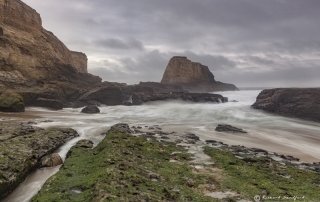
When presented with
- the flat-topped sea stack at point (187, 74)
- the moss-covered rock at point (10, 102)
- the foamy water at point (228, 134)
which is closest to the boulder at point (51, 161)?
the foamy water at point (228, 134)

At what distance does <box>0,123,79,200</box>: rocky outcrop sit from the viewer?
6344mm

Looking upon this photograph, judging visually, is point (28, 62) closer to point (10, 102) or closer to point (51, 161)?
point (10, 102)

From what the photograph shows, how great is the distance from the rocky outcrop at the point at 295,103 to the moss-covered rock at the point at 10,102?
112ft

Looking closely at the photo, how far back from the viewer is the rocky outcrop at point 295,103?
1134 inches

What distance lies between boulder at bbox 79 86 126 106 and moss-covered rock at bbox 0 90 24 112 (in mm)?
15917

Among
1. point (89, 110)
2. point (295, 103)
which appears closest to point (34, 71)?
point (89, 110)

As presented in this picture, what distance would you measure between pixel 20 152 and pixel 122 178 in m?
4.54

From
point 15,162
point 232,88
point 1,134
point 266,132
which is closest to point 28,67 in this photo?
point 1,134

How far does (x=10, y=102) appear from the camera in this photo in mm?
22562

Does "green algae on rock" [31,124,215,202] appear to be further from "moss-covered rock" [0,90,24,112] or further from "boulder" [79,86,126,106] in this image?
"boulder" [79,86,126,106]

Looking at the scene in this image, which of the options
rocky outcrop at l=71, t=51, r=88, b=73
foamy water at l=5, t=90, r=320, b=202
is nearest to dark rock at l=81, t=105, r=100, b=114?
foamy water at l=5, t=90, r=320, b=202

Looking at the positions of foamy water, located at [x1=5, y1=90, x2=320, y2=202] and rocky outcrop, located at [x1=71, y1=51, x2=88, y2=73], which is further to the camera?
rocky outcrop, located at [x1=71, y1=51, x2=88, y2=73]

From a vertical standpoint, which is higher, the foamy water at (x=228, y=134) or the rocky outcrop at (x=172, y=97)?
the rocky outcrop at (x=172, y=97)

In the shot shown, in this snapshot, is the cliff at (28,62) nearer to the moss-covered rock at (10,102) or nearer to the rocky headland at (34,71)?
the rocky headland at (34,71)
